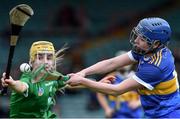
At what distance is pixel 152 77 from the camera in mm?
6812

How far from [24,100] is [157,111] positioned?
1294 millimetres

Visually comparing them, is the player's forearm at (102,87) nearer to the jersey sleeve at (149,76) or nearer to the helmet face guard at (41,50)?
the jersey sleeve at (149,76)

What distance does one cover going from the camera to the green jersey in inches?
278

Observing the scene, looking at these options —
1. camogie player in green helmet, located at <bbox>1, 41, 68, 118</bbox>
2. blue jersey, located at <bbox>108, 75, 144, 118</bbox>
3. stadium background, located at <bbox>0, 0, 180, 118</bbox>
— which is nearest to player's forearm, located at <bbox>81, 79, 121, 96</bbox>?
camogie player in green helmet, located at <bbox>1, 41, 68, 118</bbox>

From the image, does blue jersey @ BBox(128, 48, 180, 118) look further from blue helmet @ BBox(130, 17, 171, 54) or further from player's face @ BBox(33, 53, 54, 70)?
player's face @ BBox(33, 53, 54, 70)

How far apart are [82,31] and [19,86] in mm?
8386

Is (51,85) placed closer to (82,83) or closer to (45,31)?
(82,83)

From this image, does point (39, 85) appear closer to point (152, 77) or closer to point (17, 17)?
point (17, 17)

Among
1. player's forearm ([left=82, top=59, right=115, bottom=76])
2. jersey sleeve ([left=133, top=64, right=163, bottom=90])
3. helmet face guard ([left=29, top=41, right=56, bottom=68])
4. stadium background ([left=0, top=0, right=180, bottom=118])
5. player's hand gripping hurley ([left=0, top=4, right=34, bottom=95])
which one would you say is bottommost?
jersey sleeve ([left=133, top=64, right=163, bottom=90])

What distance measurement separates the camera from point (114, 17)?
16.3 m

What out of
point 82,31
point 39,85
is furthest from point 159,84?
point 82,31

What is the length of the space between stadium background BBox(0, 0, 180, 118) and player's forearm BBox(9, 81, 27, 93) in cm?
540

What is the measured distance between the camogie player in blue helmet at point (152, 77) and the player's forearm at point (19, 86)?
432 millimetres

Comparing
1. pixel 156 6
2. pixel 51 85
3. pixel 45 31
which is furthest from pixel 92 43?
pixel 51 85
